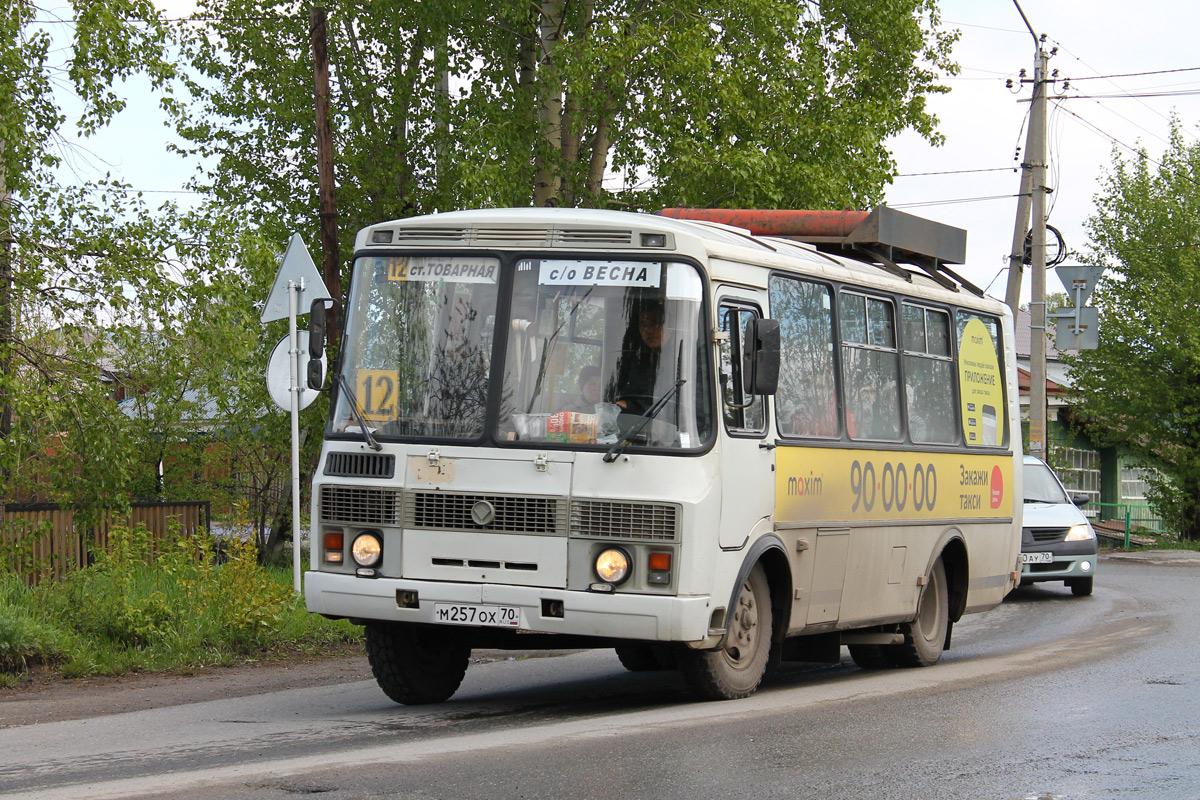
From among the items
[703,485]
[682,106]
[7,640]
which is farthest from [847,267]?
[682,106]

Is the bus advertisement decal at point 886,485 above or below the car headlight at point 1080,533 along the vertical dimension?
above

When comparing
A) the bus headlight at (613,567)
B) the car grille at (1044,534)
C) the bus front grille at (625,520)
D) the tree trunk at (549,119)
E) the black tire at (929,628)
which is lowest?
the black tire at (929,628)

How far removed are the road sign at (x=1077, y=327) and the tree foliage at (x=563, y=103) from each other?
728 cm

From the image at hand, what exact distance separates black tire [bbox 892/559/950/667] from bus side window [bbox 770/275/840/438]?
7.60 ft

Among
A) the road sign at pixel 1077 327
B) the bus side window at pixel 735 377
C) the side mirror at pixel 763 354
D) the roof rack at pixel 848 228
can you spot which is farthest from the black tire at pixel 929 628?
the road sign at pixel 1077 327

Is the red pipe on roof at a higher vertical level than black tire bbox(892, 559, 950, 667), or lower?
higher

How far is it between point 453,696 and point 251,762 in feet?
9.86

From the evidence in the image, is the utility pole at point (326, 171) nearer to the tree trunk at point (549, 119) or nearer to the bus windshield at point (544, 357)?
the tree trunk at point (549, 119)

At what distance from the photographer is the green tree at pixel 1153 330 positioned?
35625mm

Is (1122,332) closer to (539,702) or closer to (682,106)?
(682,106)

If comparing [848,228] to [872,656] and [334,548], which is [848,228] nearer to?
[872,656]

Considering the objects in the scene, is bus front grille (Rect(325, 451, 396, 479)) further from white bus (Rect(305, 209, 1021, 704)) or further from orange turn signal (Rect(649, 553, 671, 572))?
orange turn signal (Rect(649, 553, 671, 572))

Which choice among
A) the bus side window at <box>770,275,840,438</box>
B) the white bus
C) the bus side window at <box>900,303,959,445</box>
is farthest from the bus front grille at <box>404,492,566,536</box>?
the bus side window at <box>900,303,959,445</box>

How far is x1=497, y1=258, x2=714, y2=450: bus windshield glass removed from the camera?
8445 millimetres
